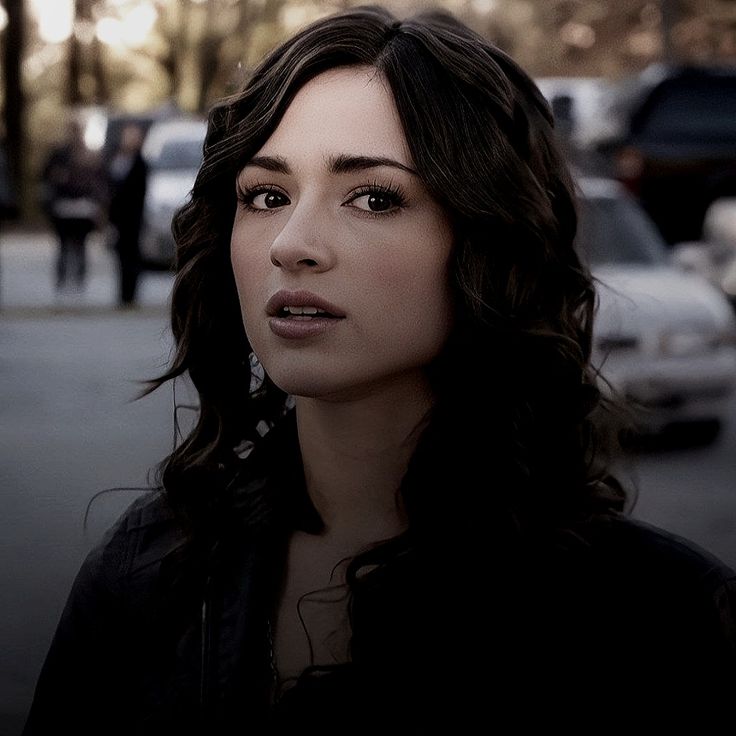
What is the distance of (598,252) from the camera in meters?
9.10

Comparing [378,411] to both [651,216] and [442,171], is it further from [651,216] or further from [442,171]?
[651,216]

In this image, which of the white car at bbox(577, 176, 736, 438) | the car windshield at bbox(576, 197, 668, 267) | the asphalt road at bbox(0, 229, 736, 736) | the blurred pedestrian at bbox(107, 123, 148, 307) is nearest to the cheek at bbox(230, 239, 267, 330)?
the asphalt road at bbox(0, 229, 736, 736)

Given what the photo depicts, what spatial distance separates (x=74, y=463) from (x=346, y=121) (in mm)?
6332

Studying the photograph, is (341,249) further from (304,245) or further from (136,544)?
A: (136,544)

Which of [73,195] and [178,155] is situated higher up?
[178,155]

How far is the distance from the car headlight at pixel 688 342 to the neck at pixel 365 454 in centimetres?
667

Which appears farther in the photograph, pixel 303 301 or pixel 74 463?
pixel 74 463

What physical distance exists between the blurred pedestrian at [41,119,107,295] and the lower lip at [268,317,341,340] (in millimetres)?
15650

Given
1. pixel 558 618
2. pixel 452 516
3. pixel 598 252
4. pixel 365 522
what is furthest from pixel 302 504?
pixel 598 252

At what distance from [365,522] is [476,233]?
15.6 inches

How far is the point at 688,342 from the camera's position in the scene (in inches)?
337

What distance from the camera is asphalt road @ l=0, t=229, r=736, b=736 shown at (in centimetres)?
527

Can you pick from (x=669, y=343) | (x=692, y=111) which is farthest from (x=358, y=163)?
(x=692, y=111)

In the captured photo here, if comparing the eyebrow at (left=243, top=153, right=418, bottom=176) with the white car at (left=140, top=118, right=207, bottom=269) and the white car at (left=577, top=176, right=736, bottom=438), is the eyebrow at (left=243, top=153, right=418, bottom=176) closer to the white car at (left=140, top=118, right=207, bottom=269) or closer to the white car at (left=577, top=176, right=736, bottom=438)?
the white car at (left=577, top=176, right=736, bottom=438)
